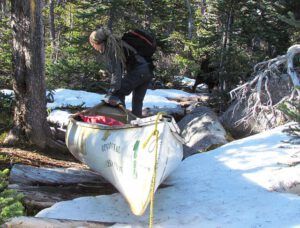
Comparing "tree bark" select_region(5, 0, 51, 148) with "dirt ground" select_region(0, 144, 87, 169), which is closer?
"dirt ground" select_region(0, 144, 87, 169)

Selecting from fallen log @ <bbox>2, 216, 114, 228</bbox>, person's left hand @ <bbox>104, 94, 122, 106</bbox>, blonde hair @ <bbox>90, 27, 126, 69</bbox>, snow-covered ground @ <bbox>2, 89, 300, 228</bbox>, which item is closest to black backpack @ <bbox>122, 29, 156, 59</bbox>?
blonde hair @ <bbox>90, 27, 126, 69</bbox>

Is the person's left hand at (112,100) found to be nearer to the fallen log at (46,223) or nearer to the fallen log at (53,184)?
the fallen log at (53,184)

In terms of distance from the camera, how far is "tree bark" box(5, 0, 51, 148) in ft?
24.3

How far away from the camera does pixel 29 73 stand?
7.55m

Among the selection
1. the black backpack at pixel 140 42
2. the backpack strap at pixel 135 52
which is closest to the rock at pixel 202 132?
the backpack strap at pixel 135 52

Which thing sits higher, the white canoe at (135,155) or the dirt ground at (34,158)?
the white canoe at (135,155)

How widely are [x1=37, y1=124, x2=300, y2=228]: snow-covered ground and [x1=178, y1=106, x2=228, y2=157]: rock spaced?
4.46 feet

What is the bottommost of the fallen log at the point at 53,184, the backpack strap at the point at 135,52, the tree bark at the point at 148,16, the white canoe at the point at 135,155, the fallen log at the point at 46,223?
the fallen log at the point at 53,184

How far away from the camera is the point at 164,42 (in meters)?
15.0

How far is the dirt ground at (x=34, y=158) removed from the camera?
7.05 m

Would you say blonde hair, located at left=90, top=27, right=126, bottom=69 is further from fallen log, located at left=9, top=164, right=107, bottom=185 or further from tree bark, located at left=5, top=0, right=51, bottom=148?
fallen log, located at left=9, top=164, right=107, bottom=185

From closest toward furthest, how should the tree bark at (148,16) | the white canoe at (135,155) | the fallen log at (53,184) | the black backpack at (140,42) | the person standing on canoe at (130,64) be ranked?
1. the white canoe at (135,155)
2. the fallen log at (53,184)
3. the person standing on canoe at (130,64)
4. the black backpack at (140,42)
5. the tree bark at (148,16)

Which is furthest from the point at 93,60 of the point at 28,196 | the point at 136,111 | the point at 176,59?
the point at 28,196

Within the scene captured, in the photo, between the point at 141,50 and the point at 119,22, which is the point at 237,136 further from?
the point at 119,22
